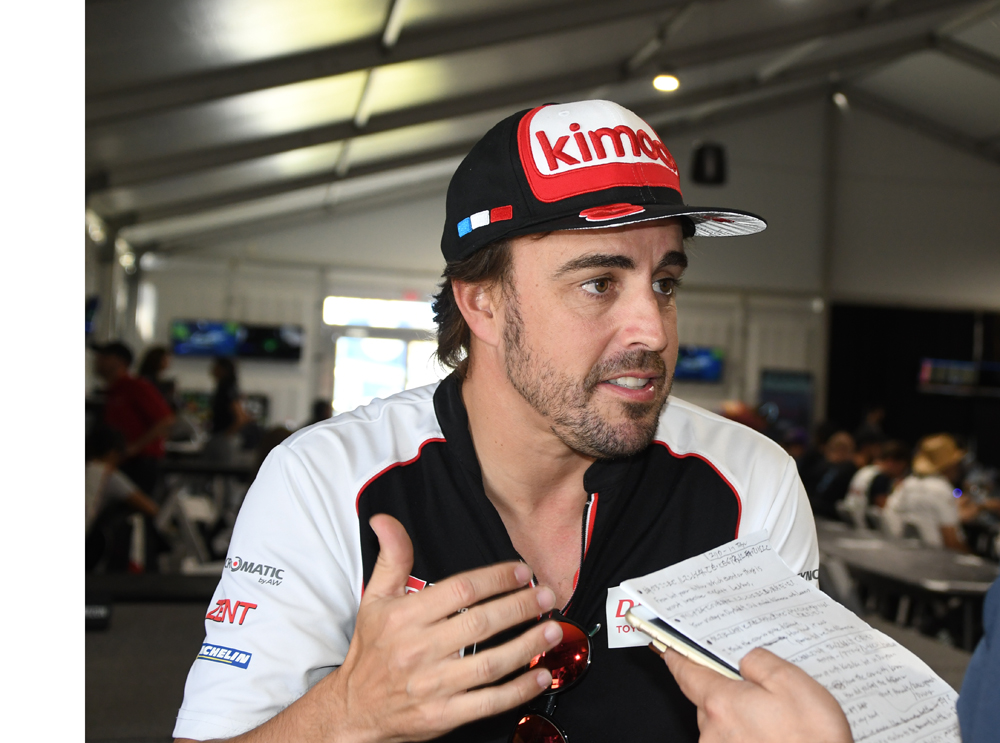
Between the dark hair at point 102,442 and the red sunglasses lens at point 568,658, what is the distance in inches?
150

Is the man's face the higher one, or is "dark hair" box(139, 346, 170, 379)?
the man's face

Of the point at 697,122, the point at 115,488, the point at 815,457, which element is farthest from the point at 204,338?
the point at 815,457

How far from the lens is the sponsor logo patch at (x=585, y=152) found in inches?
46.8

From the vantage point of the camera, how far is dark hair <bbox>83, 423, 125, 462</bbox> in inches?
173

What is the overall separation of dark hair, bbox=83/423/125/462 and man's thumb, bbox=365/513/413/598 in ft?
12.7

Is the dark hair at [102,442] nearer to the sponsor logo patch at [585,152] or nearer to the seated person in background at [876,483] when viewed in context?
the sponsor logo patch at [585,152]

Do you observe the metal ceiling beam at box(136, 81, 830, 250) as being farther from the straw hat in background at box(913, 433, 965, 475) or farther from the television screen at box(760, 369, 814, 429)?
the straw hat in background at box(913, 433, 965, 475)

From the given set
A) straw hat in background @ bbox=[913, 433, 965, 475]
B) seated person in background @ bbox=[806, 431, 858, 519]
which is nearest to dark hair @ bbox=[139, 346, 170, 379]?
seated person in background @ bbox=[806, 431, 858, 519]

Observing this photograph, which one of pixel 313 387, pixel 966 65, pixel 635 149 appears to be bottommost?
pixel 313 387

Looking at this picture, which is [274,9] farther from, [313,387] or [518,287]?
[313,387]

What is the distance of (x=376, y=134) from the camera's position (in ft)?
26.6
